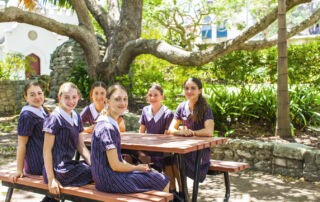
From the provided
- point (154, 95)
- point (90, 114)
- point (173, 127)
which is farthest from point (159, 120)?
point (90, 114)

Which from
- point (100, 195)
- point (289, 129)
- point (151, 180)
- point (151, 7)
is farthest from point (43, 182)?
point (151, 7)

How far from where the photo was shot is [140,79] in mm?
9500

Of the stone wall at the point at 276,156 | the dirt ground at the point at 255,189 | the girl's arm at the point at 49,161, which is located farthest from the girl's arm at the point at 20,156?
the stone wall at the point at 276,156

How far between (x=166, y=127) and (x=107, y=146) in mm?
1883

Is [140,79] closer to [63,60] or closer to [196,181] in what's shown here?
[63,60]

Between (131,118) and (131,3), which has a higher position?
(131,3)

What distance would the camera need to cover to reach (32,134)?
3.35 meters

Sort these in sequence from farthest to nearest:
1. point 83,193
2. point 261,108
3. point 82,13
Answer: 1. point 82,13
2. point 261,108
3. point 83,193

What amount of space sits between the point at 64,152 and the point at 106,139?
63 centimetres

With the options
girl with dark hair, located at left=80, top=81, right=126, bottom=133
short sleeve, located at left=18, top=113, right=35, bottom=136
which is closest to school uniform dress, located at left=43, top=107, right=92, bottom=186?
short sleeve, located at left=18, top=113, right=35, bottom=136

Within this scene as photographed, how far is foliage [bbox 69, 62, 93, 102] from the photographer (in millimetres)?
11270

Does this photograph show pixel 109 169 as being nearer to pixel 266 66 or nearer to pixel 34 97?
pixel 34 97

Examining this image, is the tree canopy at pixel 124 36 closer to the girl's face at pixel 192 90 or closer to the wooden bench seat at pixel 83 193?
the girl's face at pixel 192 90

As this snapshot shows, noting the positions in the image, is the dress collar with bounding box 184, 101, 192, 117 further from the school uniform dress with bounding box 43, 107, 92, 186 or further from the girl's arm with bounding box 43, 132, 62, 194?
the girl's arm with bounding box 43, 132, 62, 194
